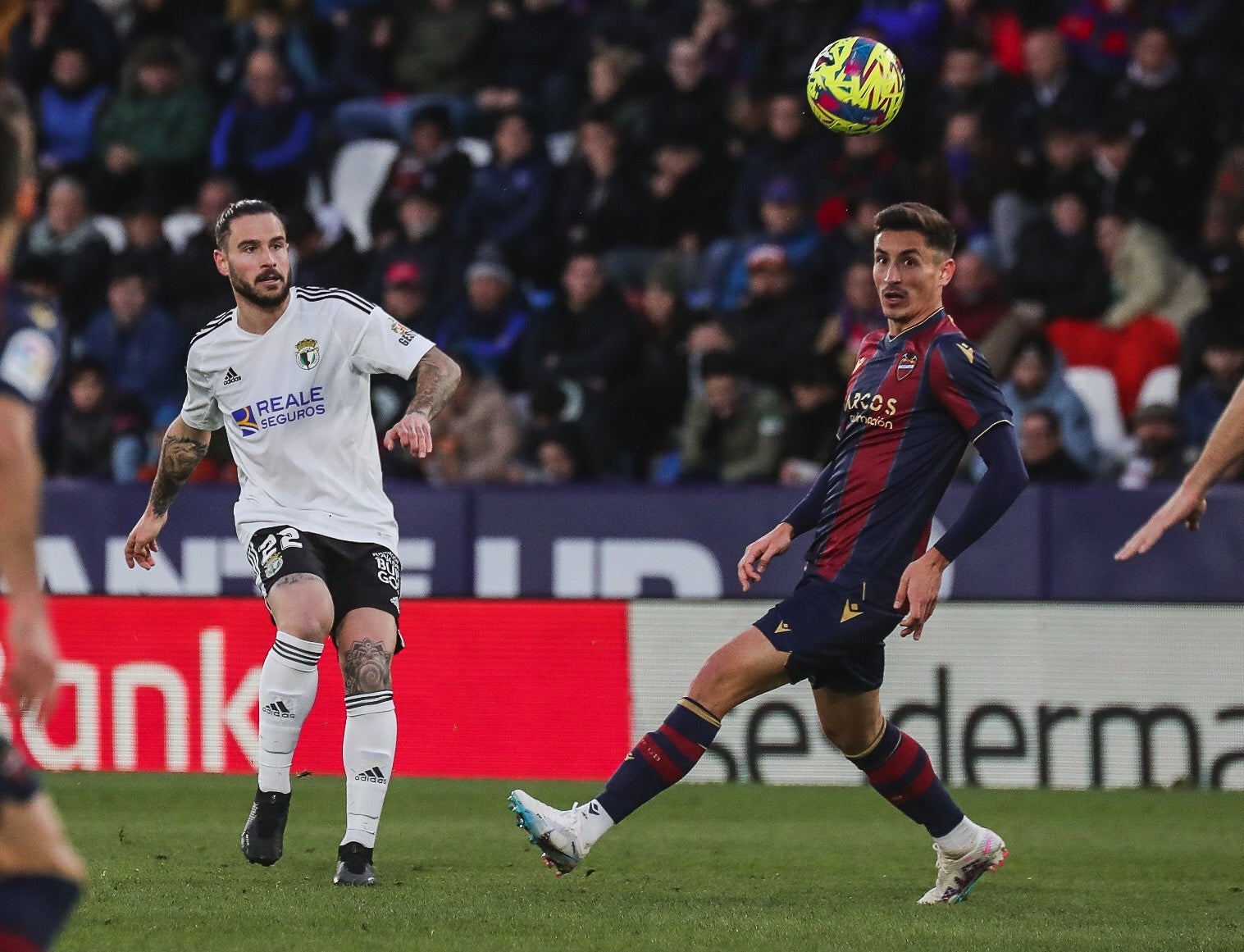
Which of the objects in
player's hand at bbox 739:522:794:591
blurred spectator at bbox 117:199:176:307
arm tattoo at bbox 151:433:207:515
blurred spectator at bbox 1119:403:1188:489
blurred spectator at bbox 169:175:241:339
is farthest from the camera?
blurred spectator at bbox 117:199:176:307

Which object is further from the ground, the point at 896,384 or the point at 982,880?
the point at 896,384

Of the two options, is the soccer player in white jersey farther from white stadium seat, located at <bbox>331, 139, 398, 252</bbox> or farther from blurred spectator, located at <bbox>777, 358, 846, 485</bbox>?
white stadium seat, located at <bbox>331, 139, 398, 252</bbox>

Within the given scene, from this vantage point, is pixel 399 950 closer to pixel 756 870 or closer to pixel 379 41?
pixel 756 870

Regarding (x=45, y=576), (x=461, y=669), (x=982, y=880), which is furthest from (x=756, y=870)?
(x=45, y=576)

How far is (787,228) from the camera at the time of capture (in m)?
14.2

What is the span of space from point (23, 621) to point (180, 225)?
44.2 feet

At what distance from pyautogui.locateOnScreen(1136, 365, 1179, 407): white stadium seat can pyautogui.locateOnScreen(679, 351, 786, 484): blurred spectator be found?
2476 mm

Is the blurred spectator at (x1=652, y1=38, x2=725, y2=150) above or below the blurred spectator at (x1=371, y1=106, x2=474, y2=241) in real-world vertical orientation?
above

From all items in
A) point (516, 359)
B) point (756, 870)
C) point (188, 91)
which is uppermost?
point (188, 91)

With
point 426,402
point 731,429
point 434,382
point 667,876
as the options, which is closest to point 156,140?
point 731,429

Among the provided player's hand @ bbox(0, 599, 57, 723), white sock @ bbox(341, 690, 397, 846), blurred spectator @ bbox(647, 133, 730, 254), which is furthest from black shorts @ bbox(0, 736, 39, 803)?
blurred spectator @ bbox(647, 133, 730, 254)

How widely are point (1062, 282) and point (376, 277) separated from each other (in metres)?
5.12

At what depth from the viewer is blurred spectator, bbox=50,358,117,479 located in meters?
14.3

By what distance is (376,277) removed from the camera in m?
15.0
